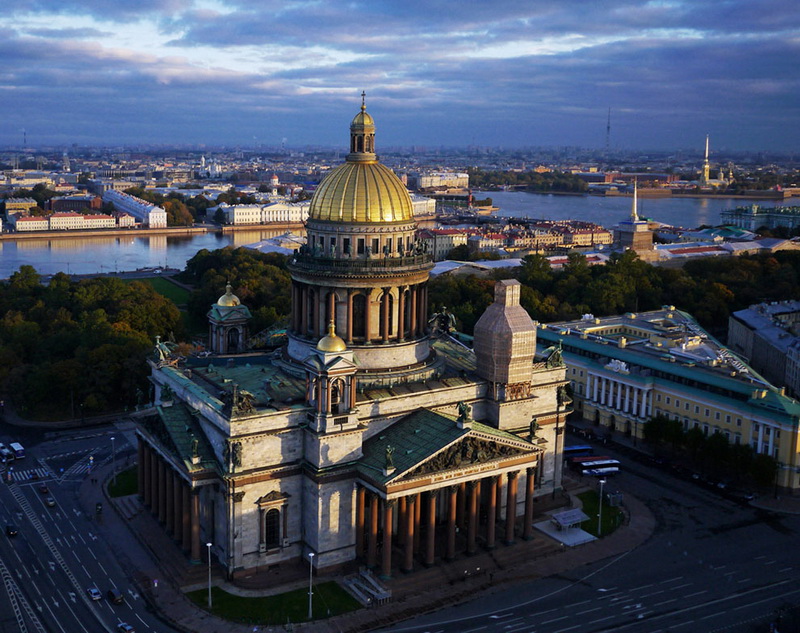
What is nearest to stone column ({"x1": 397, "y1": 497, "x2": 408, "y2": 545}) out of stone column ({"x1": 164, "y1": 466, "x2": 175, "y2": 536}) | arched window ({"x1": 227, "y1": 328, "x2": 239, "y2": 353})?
stone column ({"x1": 164, "y1": 466, "x2": 175, "y2": 536})

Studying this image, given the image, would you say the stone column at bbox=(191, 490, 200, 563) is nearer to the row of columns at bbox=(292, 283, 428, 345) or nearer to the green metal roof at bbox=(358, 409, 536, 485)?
the green metal roof at bbox=(358, 409, 536, 485)

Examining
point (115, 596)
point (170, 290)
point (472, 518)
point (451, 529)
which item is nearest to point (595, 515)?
point (472, 518)

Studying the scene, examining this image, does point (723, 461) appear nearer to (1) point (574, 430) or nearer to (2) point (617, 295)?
(1) point (574, 430)

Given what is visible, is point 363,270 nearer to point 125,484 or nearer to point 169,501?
point 169,501

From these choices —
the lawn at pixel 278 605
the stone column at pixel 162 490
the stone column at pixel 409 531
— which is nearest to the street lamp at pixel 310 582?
the lawn at pixel 278 605

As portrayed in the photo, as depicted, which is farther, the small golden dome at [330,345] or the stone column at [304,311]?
the stone column at [304,311]

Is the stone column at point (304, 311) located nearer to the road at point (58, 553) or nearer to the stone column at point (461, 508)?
the stone column at point (461, 508)
